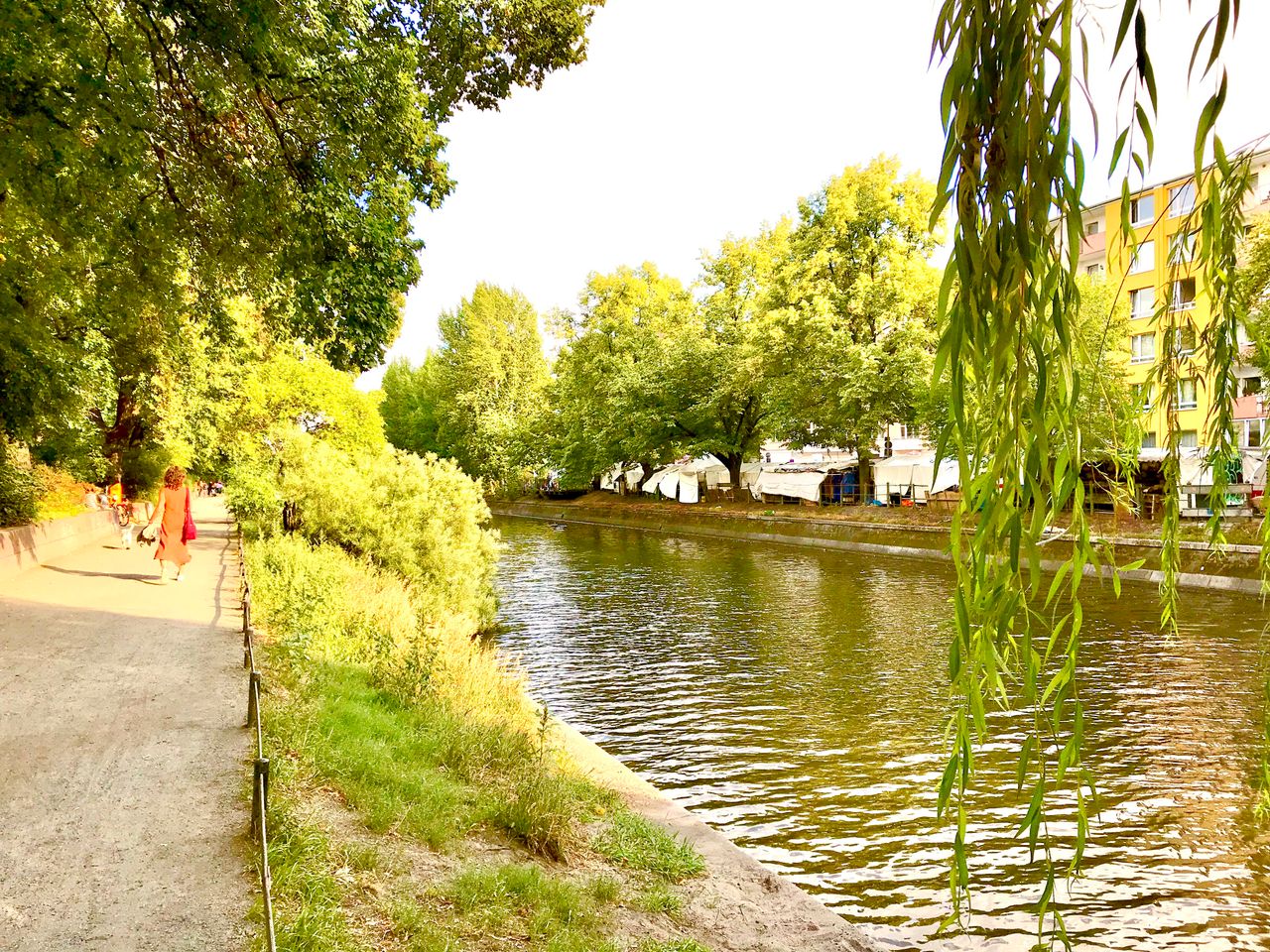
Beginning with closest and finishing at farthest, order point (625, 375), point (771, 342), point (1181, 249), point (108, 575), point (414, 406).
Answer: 1. point (1181, 249)
2. point (108, 575)
3. point (771, 342)
4. point (625, 375)
5. point (414, 406)

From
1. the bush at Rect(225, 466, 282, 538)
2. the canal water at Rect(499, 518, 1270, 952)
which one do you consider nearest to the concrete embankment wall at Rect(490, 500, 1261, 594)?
the canal water at Rect(499, 518, 1270, 952)

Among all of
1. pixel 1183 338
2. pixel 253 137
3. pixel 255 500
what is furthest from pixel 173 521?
pixel 1183 338

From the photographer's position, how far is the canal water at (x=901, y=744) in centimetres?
733

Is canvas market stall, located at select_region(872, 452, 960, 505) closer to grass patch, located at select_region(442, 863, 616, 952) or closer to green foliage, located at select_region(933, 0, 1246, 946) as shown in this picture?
grass patch, located at select_region(442, 863, 616, 952)

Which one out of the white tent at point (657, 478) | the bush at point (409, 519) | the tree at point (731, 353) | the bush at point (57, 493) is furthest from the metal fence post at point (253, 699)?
the white tent at point (657, 478)

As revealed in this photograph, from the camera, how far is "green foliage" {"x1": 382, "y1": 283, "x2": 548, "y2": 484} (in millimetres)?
71812

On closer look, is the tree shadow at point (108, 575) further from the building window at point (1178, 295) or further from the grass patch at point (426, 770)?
the building window at point (1178, 295)

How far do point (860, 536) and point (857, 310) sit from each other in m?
10.0

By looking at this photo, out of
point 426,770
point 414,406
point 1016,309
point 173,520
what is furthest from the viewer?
point 414,406

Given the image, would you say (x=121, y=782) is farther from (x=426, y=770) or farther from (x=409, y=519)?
(x=409, y=519)

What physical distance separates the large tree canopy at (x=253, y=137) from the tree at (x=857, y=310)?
84.8ft

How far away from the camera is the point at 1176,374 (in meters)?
2.59

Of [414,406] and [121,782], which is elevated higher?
[414,406]

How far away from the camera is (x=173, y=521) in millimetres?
15227
